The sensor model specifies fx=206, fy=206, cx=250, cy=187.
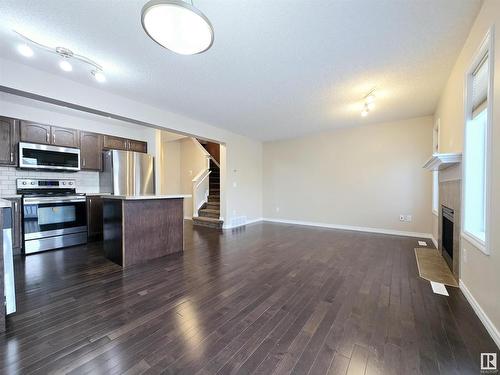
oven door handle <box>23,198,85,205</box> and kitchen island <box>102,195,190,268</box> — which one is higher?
oven door handle <box>23,198,85,205</box>

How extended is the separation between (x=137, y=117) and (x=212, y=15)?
8.16ft

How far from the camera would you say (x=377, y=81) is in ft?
9.93

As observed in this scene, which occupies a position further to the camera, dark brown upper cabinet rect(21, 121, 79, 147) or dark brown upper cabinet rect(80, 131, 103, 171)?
dark brown upper cabinet rect(80, 131, 103, 171)

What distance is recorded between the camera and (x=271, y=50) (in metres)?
2.29

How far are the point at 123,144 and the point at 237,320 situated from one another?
503 cm

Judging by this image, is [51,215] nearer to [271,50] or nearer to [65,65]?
[65,65]

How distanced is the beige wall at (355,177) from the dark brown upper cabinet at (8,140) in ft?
19.1

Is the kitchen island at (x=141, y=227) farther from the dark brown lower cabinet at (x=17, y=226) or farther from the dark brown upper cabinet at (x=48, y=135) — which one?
the dark brown upper cabinet at (x=48, y=135)

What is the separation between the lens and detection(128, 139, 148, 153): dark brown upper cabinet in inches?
207

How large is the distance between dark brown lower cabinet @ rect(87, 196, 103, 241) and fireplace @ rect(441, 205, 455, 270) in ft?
19.7

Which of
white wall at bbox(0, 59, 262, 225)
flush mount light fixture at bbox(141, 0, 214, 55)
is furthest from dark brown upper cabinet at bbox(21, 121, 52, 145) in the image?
flush mount light fixture at bbox(141, 0, 214, 55)

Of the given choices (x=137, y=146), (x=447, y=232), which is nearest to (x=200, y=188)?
(x=137, y=146)

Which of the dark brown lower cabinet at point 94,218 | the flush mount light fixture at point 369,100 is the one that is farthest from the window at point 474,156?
the dark brown lower cabinet at point 94,218

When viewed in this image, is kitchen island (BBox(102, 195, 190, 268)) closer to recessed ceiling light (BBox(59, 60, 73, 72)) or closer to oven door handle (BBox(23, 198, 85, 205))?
oven door handle (BBox(23, 198, 85, 205))
